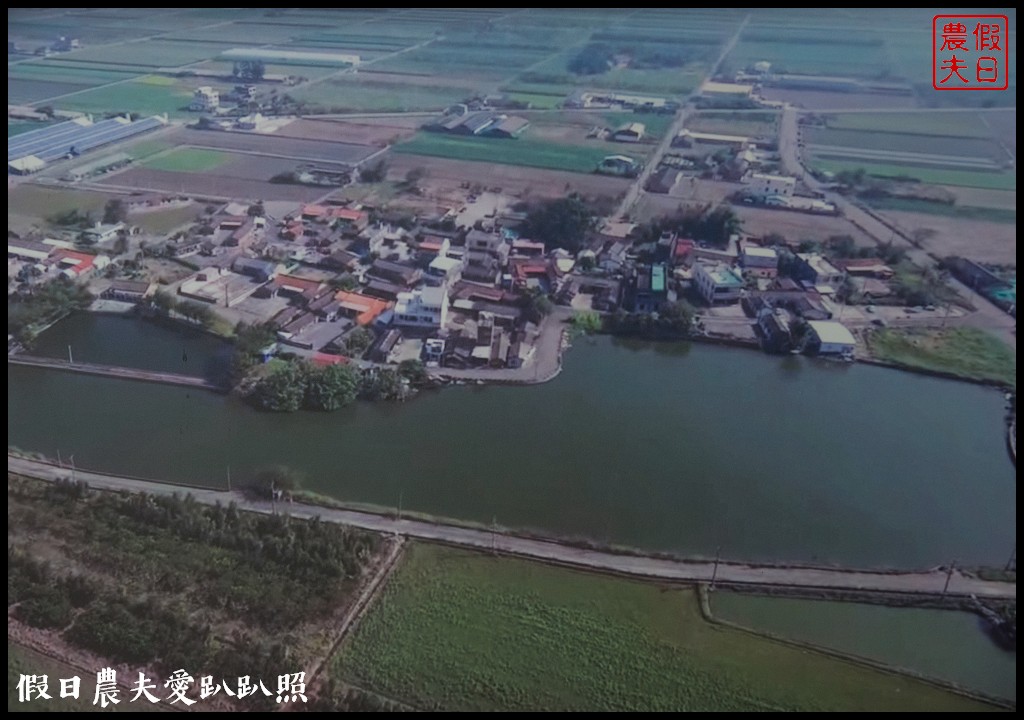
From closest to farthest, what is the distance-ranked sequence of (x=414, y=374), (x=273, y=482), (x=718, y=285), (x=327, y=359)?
(x=273, y=482) < (x=414, y=374) < (x=327, y=359) < (x=718, y=285)

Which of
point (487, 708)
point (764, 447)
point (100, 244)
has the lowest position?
point (487, 708)

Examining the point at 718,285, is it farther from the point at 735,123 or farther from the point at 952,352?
the point at 735,123

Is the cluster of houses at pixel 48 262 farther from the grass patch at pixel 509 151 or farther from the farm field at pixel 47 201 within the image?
the grass patch at pixel 509 151

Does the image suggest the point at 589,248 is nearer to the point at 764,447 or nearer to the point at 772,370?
the point at 772,370

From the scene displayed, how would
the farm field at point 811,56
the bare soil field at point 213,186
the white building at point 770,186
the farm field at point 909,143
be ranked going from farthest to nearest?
the farm field at point 811,56
the farm field at point 909,143
the white building at point 770,186
the bare soil field at point 213,186

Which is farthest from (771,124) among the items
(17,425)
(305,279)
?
(17,425)

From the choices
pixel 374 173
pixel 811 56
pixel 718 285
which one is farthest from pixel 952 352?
pixel 811 56
